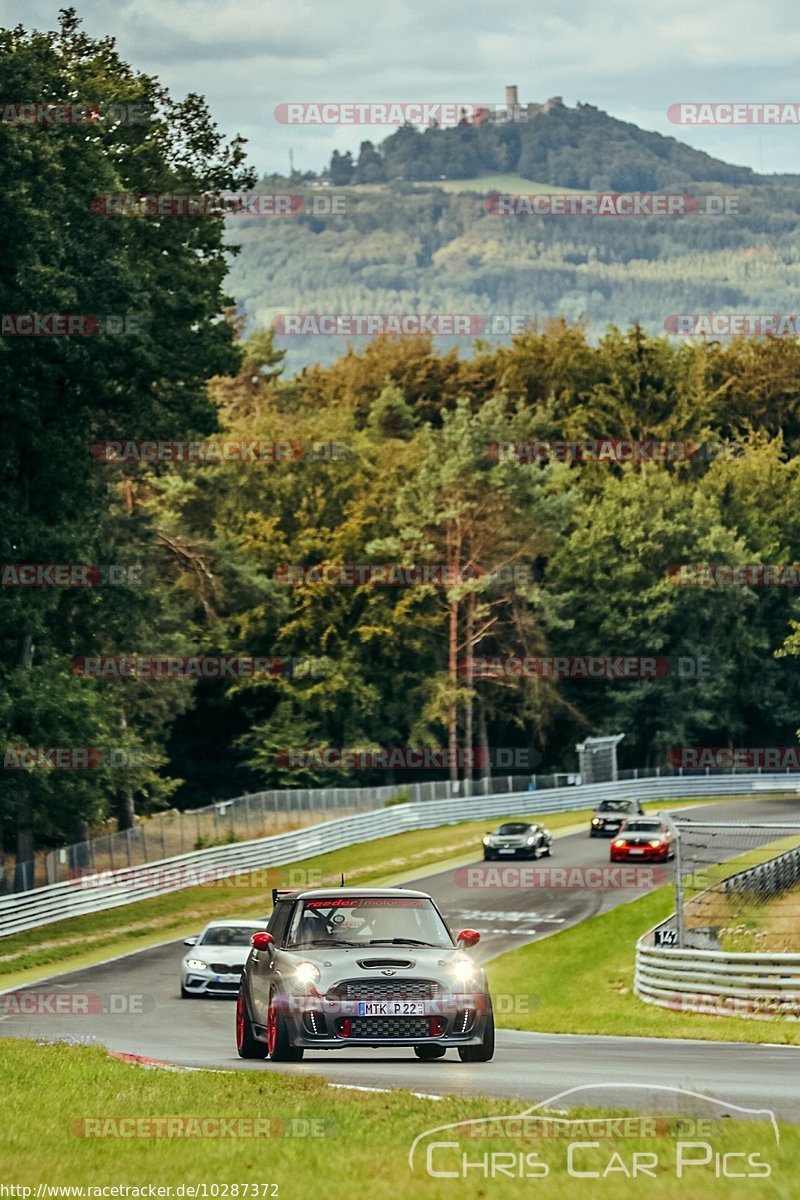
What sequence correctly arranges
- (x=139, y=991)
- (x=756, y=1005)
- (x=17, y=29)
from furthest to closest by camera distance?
(x=17, y=29)
(x=139, y=991)
(x=756, y=1005)

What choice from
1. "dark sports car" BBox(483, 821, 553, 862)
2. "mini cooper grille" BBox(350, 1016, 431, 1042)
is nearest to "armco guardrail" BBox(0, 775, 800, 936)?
"dark sports car" BBox(483, 821, 553, 862)

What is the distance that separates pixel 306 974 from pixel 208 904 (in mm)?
35065

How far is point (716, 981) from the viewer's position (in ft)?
91.6

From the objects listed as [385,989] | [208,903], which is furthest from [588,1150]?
[208,903]

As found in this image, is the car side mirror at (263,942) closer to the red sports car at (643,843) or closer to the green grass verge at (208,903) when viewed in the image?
the green grass verge at (208,903)

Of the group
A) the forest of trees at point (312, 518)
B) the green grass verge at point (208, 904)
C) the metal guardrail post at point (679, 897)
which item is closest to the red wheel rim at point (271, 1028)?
the metal guardrail post at point (679, 897)

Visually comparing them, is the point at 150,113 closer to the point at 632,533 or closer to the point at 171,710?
the point at 171,710

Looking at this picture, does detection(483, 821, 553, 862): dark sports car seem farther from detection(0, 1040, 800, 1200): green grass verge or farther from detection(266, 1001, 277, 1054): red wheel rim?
detection(0, 1040, 800, 1200): green grass verge

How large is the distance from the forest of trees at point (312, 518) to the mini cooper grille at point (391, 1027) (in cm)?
2783

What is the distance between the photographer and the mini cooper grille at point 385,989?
15297mm

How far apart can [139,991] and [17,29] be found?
21683 mm

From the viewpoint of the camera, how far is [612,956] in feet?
124

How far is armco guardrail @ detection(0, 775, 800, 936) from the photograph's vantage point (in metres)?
45.8

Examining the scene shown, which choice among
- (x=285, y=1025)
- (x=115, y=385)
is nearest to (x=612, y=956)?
(x=115, y=385)
